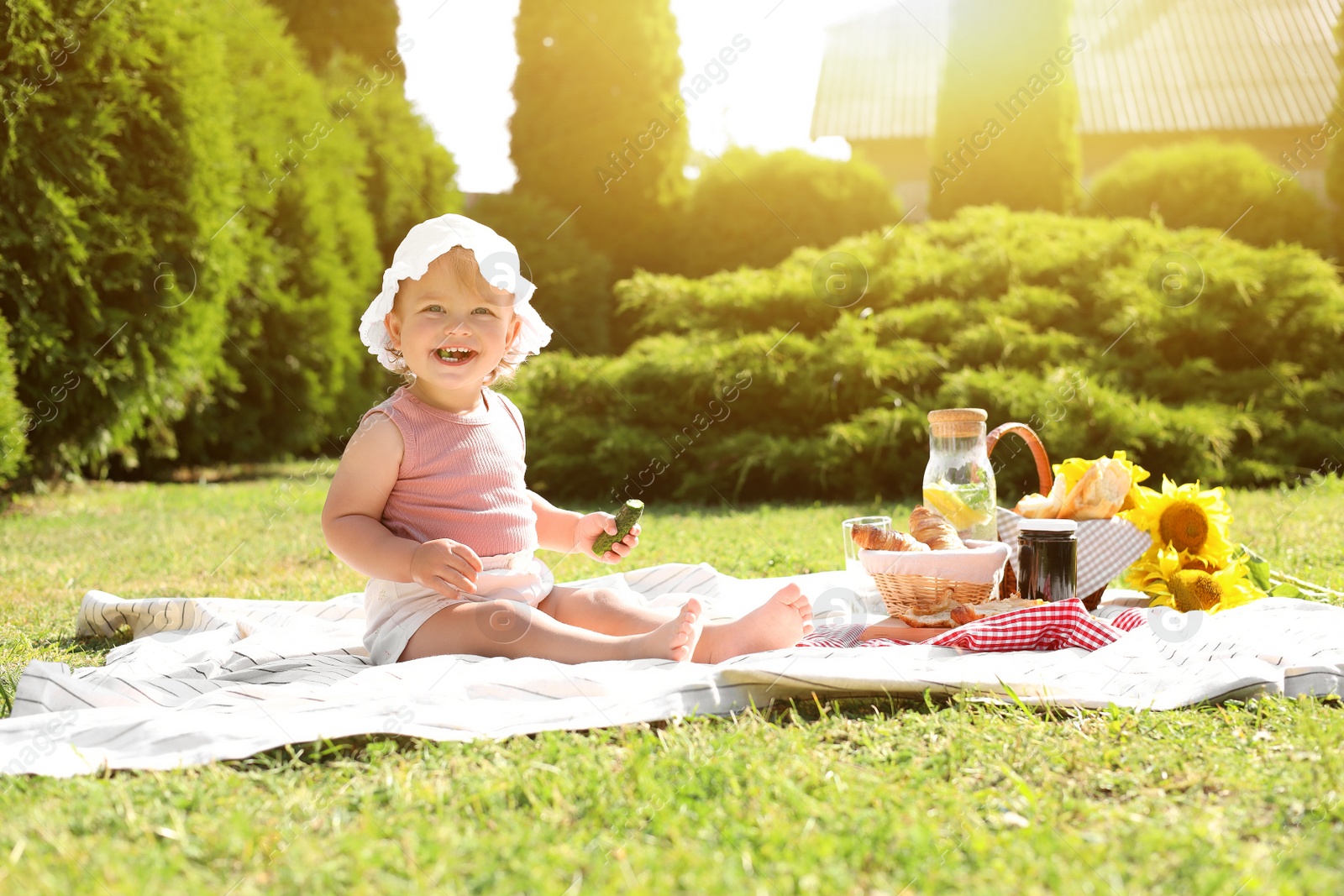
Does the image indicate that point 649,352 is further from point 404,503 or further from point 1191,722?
point 1191,722

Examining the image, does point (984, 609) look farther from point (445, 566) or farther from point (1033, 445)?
point (445, 566)

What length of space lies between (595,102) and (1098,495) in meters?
12.1

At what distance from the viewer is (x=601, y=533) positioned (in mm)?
2953

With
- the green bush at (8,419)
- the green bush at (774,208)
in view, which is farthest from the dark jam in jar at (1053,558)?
the green bush at (774,208)

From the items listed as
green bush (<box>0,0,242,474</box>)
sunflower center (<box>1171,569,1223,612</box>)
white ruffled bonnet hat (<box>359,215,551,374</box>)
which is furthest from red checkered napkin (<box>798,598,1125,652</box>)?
green bush (<box>0,0,242,474</box>)

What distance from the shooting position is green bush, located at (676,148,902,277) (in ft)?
47.6

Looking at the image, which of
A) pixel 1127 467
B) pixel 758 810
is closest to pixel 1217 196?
pixel 1127 467

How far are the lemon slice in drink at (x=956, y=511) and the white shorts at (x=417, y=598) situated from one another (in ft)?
3.98

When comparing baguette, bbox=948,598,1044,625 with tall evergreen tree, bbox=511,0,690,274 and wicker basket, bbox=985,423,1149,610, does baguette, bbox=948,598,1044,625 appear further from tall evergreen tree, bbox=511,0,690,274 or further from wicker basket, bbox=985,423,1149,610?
tall evergreen tree, bbox=511,0,690,274

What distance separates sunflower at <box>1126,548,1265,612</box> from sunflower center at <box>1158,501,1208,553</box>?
0.03 m

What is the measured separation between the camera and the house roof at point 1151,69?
2159cm

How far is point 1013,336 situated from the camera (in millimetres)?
7441

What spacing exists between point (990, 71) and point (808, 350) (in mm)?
7290

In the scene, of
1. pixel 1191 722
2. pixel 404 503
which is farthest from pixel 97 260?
pixel 1191 722
